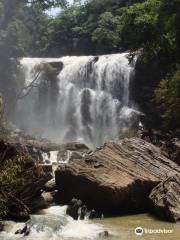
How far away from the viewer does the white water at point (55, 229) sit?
12164 mm

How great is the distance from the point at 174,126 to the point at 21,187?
51.8 feet

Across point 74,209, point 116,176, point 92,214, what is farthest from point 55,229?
point 116,176

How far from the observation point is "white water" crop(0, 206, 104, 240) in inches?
479

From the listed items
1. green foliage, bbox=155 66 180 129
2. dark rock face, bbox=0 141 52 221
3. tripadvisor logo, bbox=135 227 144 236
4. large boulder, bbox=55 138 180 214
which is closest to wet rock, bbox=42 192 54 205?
large boulder, bbox=55 138 180 214

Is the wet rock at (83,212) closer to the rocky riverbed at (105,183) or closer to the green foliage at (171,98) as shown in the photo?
the rocky riverbed at (105,183)

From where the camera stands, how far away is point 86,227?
13.2 meters

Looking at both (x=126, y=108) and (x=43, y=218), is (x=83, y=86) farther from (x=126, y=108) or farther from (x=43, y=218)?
(x=43, y=218)

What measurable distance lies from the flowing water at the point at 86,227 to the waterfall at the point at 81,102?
21.7 m

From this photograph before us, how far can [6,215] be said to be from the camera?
43.9ft

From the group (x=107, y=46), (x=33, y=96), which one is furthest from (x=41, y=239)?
(x=107, y=46)

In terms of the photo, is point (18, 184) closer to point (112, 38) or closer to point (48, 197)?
point (48, 197)

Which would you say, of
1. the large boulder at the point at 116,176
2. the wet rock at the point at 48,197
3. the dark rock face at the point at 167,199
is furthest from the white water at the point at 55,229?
the dark rock face at the point at 167,199

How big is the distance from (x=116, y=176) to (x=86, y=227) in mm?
2687
